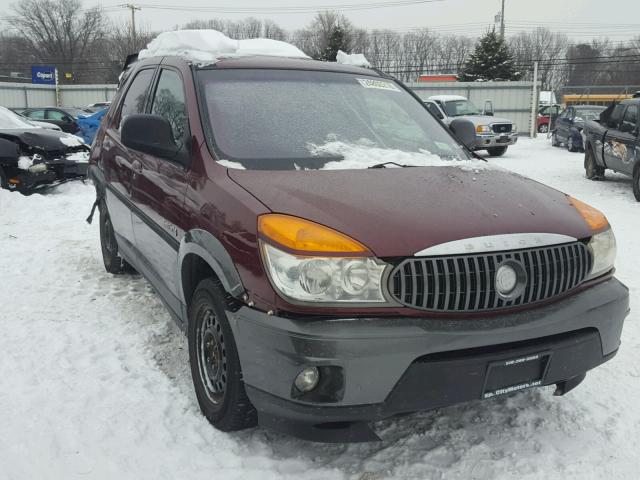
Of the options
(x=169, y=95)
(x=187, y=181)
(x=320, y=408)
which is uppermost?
(x=169, y=95)

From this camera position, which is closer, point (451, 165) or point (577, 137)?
point (451, 165)

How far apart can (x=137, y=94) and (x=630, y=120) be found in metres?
9.18

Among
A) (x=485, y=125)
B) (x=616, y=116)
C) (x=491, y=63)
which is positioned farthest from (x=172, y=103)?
(x=491, y=63)

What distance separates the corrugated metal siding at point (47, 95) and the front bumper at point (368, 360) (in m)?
36.7

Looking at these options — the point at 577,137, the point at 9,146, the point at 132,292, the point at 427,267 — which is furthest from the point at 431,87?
the point at 427,267

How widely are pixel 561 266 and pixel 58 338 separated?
3.14 metres

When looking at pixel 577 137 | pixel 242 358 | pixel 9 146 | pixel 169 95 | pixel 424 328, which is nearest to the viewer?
pixel 424 328

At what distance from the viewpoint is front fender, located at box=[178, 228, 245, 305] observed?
2.43 meters

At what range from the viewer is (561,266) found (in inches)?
96.6

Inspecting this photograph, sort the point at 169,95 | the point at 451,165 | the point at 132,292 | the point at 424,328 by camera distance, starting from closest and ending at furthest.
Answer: the point at 424,328
the point at 451,165
the point at 169,95
the point at 132,292

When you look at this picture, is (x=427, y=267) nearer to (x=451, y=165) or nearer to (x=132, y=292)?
(x=451, y=165)

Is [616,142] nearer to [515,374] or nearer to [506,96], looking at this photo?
[515,374]

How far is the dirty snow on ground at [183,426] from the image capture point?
100 inches

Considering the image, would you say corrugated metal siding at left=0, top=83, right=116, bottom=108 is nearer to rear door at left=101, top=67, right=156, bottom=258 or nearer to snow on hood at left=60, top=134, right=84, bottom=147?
snow on hood at left=60, top=134, right=84, bottom=147
